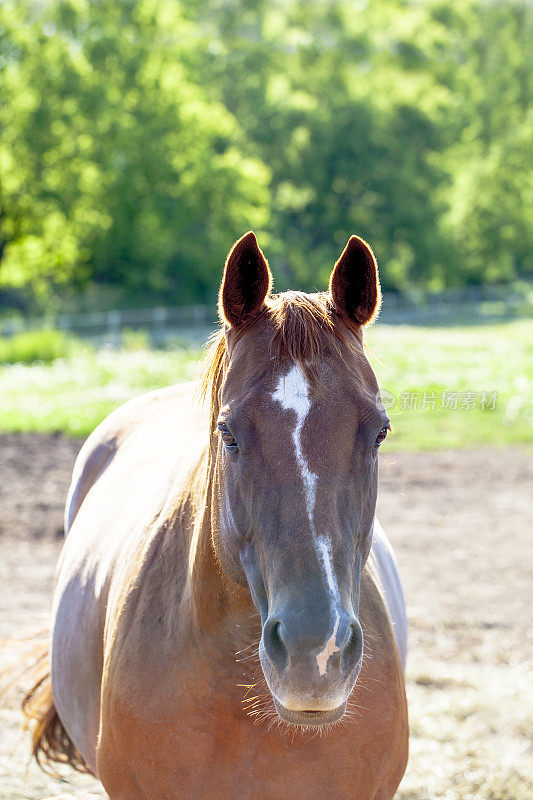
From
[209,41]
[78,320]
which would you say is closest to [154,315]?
[78,320]

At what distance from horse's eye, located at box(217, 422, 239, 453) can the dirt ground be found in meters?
0.42

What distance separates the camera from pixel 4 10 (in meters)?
24.3

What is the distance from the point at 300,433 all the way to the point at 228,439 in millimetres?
180

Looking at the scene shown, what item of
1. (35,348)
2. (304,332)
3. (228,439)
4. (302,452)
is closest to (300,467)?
(302,452)

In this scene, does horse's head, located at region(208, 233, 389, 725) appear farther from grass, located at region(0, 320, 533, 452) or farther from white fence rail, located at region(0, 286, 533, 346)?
white fence rail, located at region(0, 286, 533, 346)

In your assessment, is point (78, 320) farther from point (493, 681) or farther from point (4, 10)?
point (493, 681)

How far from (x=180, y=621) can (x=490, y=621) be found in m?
3.73

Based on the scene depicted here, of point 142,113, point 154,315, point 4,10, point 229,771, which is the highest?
point 4,10

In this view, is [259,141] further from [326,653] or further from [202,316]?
[326,653]

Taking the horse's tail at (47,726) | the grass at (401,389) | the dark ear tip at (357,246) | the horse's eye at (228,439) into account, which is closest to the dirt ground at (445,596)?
the horse's tail at (47,726)

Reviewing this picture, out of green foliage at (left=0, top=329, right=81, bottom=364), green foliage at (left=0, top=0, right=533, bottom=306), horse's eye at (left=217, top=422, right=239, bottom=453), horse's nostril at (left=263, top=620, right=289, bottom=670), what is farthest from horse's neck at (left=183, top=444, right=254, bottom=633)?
green foliage at (left=0, top=0, right=533, bottom=306)

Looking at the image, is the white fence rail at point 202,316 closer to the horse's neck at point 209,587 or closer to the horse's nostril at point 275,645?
the horse's neck at point 209,587

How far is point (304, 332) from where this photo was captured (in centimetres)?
173

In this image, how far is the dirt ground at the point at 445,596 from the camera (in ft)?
11.6
